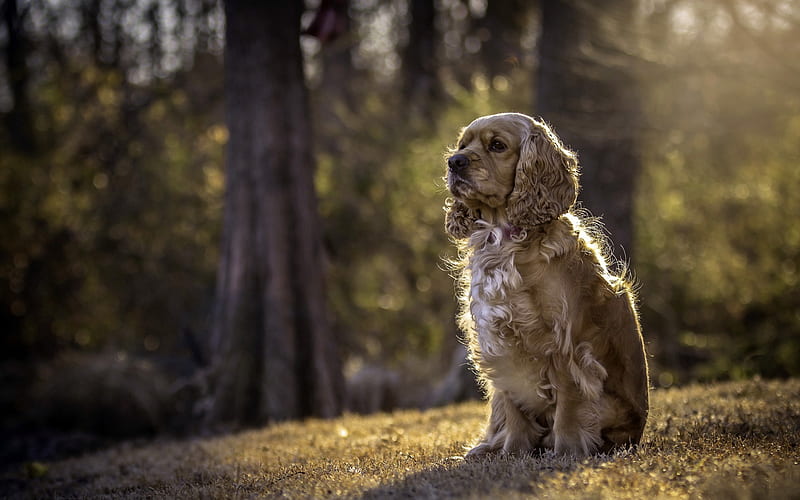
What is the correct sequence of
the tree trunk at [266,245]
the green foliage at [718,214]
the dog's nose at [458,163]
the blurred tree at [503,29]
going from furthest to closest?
the blurred tree at [503,29]
the green foliage at [718,214]
the tree trunk at [266,245]
the dog's nose at [458,163]

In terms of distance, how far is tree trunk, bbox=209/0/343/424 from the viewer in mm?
9461

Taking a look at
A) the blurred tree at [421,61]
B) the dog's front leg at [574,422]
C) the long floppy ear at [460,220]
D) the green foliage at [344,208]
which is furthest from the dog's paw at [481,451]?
the blurred tree at [421,61]

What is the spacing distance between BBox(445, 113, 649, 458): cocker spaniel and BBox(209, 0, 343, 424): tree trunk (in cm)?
496

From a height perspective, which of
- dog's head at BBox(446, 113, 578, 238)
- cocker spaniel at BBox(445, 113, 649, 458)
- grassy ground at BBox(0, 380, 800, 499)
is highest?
dog's head at BBox(446, 113, 578, 238)

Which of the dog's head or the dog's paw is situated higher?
the dog's head

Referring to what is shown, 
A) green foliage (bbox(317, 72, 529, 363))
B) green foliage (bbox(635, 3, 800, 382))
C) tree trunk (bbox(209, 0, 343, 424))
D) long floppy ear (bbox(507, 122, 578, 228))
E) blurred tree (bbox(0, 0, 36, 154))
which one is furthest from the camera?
green foliage (bbox(317, 72, 529, 363))

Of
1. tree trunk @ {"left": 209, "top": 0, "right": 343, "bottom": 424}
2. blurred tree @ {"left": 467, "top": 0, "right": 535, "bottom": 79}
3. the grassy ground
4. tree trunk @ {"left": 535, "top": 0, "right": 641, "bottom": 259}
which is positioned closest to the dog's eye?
the grassy ground

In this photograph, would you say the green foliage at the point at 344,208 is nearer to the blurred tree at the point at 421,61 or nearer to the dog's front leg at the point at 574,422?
the blurred tree at the point at 421,61

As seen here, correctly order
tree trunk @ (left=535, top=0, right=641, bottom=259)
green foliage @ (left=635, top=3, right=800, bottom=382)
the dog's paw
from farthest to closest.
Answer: green foliage @ (left=635, top=3, right=800, bottom=382), tree trunk @ (left=535, top=0, right=641, bottom=259), the dog's paw

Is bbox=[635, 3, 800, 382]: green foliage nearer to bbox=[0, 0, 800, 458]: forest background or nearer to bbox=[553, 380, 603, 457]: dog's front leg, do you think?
bbox=[0, 0, 800, 458]: forest background

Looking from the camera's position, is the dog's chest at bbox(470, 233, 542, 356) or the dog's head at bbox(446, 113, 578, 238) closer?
the dog's chest at bbox(470, 233, 542, 356)

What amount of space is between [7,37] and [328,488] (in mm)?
13981

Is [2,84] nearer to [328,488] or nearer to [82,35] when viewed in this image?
[82,35]

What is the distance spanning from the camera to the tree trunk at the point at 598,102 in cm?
930
